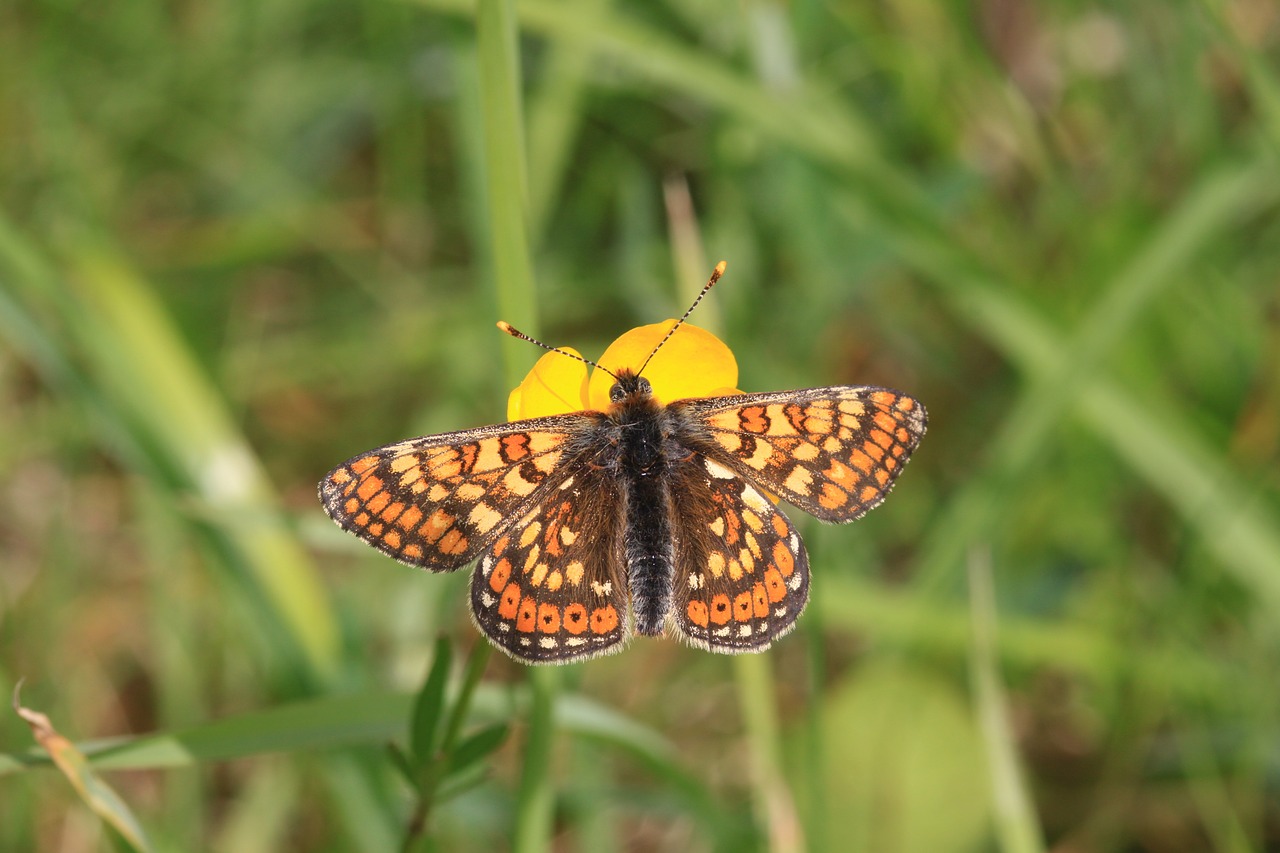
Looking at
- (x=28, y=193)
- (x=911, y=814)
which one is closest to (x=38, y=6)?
(x=28, y=193)

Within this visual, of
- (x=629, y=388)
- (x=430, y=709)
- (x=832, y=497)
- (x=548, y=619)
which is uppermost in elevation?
(x=629, y=388)

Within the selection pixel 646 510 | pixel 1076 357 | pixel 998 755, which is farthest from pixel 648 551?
pixel 1076 357

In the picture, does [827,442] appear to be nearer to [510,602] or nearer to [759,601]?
[759,601]

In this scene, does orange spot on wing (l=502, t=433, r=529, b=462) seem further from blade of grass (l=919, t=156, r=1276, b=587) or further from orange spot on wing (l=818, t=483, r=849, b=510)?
blade of grass (l=919, t=156, r=1276, b=587)

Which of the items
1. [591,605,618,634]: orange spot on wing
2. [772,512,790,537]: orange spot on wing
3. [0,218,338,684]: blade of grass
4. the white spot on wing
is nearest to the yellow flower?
the white spot on wing

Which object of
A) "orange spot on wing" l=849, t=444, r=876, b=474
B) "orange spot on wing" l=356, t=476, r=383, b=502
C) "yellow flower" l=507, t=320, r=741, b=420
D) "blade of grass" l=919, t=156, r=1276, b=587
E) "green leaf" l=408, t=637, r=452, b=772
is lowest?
"green leaf" l=408, t=637, r=452, b=772

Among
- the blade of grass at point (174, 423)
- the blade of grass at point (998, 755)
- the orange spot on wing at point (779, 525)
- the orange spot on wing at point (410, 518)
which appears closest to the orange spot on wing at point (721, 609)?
the orange spot on wing at point (779, 525)

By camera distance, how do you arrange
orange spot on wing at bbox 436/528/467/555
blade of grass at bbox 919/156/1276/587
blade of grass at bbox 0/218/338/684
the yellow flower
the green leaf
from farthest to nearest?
blade of grass at bbox 919/156/1276/587 → blade of grass at bbox 0/218/338/684 → the yellow flower → orange spot on wing at bbox 436/528/467/555 → the green leaf
